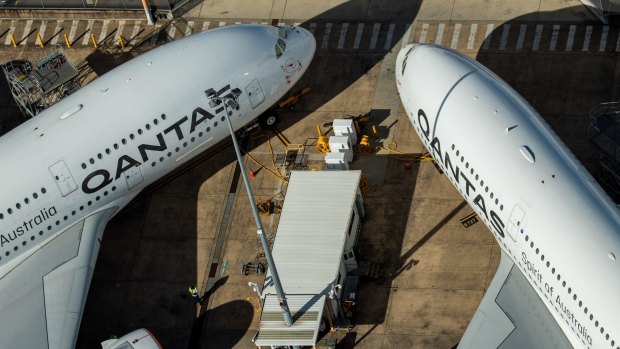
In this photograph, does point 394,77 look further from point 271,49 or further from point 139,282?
point 139,282

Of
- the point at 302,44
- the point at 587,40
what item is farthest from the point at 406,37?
the point at 587,40

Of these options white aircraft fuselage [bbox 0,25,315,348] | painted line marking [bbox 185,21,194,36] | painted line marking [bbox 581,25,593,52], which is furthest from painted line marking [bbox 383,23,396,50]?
painted line marking [bbox 185,21,194,36]

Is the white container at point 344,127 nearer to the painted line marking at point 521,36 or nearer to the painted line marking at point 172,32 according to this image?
the painted line marking at point 521,36

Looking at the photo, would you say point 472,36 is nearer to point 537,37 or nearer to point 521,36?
point 521,36

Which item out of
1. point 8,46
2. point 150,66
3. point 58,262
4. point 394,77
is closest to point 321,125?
point 394,77

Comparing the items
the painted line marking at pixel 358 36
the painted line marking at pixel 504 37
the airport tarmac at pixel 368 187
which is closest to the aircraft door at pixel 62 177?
the airport tarmac at pixel 368 187
